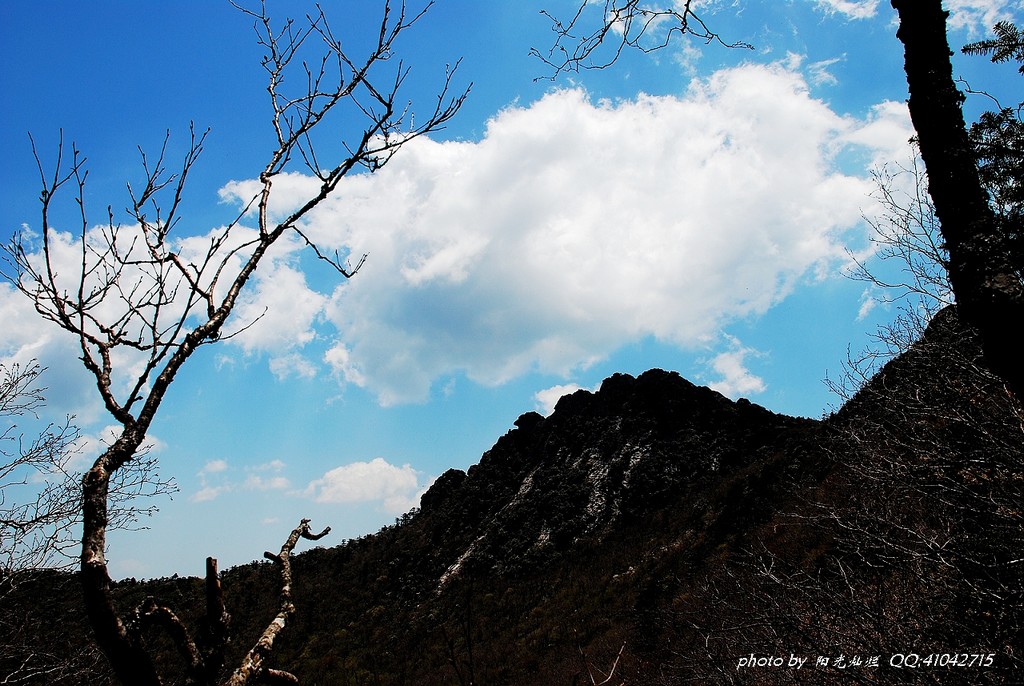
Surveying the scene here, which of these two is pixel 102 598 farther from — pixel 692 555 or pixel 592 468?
pixel 592 468

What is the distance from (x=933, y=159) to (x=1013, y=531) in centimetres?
704

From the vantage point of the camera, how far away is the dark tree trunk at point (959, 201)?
2.05 meters

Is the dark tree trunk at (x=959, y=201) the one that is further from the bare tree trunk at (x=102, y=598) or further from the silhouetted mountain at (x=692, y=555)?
the bare tree trunk at (x=102, y=598)

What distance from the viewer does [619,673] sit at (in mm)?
15914

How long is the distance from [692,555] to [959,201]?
80.8 feet

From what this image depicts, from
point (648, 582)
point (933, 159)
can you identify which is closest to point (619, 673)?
point (648, 582)

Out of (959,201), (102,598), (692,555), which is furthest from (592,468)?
(102,598)

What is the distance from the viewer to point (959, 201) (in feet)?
7.70

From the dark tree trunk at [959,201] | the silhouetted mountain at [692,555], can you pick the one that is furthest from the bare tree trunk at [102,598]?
the dark tree trunk at [959,201]

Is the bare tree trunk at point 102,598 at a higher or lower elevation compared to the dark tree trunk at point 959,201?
lower

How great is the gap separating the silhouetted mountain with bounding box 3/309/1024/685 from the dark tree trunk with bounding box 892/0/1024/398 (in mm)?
1853

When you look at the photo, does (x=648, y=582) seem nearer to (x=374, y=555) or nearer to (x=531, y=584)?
(x=531, y=584)

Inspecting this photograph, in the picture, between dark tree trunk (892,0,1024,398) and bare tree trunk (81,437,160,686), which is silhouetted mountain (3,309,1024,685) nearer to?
bare tree trunk (81,437,160,686)

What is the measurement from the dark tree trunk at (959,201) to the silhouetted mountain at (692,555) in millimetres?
1853
